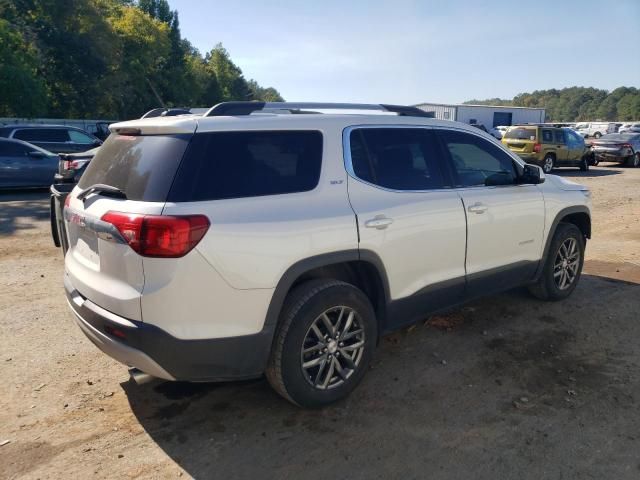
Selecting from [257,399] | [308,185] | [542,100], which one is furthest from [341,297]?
[542,100]

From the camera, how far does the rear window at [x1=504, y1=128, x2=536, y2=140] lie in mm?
18547

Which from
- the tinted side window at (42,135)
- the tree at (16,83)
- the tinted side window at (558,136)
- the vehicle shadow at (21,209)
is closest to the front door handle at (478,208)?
the vehicle shadow at (21,209)

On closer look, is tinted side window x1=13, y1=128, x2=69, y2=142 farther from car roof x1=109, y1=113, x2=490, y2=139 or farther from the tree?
the tree

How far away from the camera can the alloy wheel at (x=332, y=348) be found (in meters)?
3.26

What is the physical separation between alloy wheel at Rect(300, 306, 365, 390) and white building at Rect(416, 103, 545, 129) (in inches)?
1841

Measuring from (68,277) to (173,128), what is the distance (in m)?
1.33

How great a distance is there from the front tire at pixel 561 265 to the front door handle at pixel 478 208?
128 cm

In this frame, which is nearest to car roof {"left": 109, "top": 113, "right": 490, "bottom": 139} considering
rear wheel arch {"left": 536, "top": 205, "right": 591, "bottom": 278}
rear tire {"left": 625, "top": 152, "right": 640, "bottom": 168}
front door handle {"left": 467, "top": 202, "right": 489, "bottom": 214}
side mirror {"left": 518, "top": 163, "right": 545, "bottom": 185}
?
front door handle {"left": 467, "top": 202, "right": 489, "bottom": 214}

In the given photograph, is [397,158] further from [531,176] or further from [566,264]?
[566,264]

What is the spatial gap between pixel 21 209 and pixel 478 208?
9.76 metres

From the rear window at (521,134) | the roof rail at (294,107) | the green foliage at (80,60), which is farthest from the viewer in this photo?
the green foliage at (80,60)

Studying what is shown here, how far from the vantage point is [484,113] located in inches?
2024

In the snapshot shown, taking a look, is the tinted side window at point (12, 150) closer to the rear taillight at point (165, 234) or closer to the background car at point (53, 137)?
the background car at point (53, 137)

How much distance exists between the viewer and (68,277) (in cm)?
346
